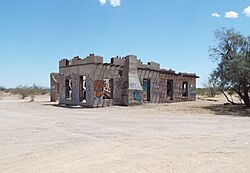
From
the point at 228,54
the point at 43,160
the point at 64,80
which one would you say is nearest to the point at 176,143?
the point at 43,160

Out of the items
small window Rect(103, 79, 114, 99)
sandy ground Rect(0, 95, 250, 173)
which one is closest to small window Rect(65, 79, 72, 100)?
small window Rect(103, 79, 114, 99)

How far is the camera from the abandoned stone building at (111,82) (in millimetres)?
33094

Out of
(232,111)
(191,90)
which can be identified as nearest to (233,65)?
(232,111)

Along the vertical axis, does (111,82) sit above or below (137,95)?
above

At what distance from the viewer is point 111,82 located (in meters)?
34.6

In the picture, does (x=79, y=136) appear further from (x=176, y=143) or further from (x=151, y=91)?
(x=151, y=91)

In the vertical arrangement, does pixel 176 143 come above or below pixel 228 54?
below

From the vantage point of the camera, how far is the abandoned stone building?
109 feet

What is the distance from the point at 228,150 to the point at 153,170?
355cm

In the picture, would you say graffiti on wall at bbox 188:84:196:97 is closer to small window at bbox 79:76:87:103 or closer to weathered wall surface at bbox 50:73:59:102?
small window at bbox 79:76:87:103

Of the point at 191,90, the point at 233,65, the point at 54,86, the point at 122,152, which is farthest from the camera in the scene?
the point at 54,86

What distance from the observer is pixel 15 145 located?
11.1m

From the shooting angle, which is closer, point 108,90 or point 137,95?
point 108,90

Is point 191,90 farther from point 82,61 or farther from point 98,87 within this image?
point 82,61
